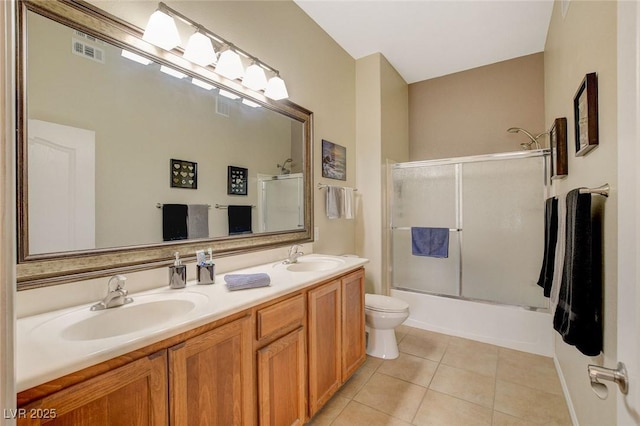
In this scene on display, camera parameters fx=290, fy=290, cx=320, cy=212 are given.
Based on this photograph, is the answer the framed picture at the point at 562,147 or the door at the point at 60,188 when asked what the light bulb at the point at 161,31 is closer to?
the door at the point at 60,188

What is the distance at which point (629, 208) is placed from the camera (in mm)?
568

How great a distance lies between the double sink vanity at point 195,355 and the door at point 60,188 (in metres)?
0.27

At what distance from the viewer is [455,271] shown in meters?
2.93

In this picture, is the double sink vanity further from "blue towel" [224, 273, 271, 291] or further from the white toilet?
the white toilet

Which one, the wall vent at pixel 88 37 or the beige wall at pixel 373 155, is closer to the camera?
the wall vent at pixel 88 37

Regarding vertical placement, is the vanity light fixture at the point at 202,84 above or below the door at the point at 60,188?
above

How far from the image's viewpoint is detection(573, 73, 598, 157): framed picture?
3.96 ft

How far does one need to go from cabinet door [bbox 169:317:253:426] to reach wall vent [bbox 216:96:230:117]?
1.21m

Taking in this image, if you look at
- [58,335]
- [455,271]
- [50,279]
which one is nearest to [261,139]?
[50,279]

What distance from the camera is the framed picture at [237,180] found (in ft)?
5.80

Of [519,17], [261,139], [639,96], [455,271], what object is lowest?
[455,271]

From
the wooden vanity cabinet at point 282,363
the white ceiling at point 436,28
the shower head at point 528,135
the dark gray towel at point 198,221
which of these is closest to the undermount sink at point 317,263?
the wooden vanity cabinet at point 282,363

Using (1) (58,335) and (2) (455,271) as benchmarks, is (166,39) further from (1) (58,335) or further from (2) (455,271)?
(2) (455,271)

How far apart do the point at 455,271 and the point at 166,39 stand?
296 cm
